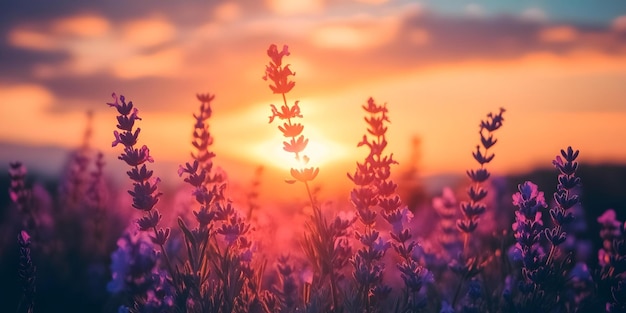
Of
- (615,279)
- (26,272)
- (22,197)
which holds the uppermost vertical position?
(22,197)

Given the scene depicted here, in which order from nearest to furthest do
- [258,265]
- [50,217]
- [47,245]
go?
[258,265]
[47,245]
[50,217]

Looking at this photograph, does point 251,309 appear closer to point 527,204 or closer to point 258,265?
point 258,265

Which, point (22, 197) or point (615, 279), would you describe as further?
point (22, 197)

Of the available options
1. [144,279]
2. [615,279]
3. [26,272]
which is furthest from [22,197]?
[615,279]

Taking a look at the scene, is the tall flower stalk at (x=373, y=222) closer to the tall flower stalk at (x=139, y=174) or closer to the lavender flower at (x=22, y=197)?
the tall flower stalk at (x=139, y=174)

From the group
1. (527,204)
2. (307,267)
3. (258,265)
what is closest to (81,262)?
(307,267)

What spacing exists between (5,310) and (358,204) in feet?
12.4

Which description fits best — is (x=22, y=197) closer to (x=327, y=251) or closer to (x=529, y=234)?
(x=327, y=251)

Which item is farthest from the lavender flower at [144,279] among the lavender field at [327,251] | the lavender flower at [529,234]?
→ the lavender flower at [529,234]

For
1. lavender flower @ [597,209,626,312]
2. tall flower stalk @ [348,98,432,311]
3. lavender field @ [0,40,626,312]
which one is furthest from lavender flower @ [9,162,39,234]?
lavender flower @ [597,209,626,312]

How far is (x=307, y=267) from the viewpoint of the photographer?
5.31 metres

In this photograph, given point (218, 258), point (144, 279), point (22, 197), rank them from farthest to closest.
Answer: point (22, 197)
point (218, 258)
point (144, 279)

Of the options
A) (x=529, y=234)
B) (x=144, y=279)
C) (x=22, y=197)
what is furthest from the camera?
(x=22, y=197)

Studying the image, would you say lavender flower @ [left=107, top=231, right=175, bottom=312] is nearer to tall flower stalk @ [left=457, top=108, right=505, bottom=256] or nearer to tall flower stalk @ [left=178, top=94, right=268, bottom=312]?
tall flower stalk @ [left=178, top=94, right=268, bottom=312]
